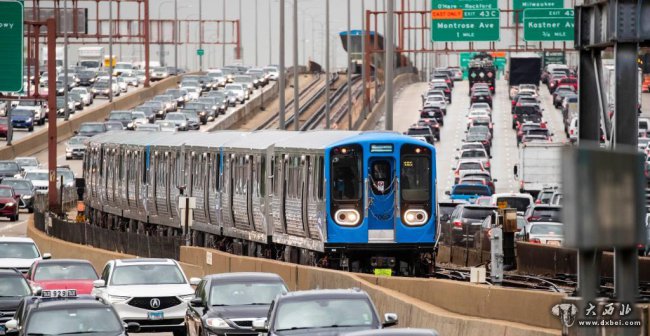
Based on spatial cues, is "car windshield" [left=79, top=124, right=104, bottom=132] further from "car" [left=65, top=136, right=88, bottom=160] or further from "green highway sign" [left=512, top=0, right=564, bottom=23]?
"green highway sign" [left=512, top=0, right=564, bottom=23]

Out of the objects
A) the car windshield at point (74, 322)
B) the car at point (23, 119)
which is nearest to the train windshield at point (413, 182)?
the car windshield at point (74, 322)

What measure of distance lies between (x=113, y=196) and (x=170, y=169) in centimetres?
850

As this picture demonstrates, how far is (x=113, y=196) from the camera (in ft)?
168

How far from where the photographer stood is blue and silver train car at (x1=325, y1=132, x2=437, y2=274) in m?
28.6

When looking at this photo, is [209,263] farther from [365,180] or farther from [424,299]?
[424,299]

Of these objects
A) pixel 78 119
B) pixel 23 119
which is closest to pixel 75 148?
pixel 23 119

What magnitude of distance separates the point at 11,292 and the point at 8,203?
34840 mm

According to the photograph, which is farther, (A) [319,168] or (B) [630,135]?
(A) [319,168]

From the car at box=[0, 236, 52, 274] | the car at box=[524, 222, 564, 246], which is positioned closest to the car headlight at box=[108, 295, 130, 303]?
the car at box=[0, 236, 52, 274]

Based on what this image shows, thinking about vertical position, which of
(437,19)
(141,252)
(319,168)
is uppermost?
(437,19)

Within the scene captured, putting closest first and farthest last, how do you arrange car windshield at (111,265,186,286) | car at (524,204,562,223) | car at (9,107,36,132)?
1. car windshield at (111,265,186,286)
2. car at (524,204,562,223)
3. car at (9,107,36,132)

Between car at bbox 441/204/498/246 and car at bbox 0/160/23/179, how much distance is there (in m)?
33.7

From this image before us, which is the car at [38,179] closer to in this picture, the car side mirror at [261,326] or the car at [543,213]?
the car at [543,213]

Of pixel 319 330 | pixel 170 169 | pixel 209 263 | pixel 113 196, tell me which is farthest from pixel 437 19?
pixel 319 330
